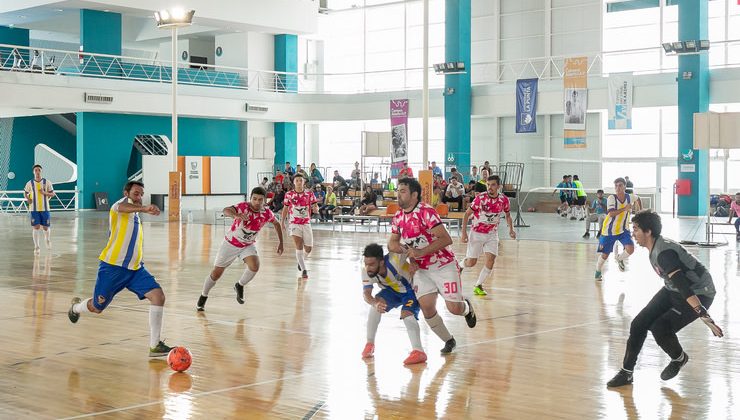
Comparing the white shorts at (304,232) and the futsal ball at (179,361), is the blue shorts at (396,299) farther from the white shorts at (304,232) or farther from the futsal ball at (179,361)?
the white shorts at (304,232)

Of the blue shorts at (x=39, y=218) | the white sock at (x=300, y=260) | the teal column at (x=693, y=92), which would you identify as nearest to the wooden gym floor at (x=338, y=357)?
the white sock at (x=300, y=260)

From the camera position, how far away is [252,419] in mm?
7082

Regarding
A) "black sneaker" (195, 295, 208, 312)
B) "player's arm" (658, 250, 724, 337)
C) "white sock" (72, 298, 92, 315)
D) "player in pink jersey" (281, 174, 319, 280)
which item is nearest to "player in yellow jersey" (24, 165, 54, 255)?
"player in pink jersey" (281, 174, 319, 280)

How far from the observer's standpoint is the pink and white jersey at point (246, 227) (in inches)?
500

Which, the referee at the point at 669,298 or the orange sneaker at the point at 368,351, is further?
the orange sneaker at the point at 368,351

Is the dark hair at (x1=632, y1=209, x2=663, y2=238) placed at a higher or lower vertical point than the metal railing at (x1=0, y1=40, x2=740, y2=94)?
lower

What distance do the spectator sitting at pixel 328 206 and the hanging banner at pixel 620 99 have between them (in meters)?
11.9

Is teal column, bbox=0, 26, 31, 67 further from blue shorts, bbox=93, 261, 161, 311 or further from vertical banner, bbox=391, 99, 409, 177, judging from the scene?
blue shorts, bbox=93, 261, 161, 311

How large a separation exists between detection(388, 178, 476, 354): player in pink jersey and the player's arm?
2170 millimetres

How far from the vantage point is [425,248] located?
9.08 metres

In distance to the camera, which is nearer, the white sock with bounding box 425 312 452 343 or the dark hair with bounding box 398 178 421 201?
the dark hair with bounding box 398 178 421 201

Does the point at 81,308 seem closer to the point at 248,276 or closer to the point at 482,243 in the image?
the point at 248,276

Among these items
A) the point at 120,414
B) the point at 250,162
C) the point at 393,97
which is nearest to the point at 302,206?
the point at 120,414

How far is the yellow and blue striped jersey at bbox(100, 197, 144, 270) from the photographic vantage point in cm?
958
